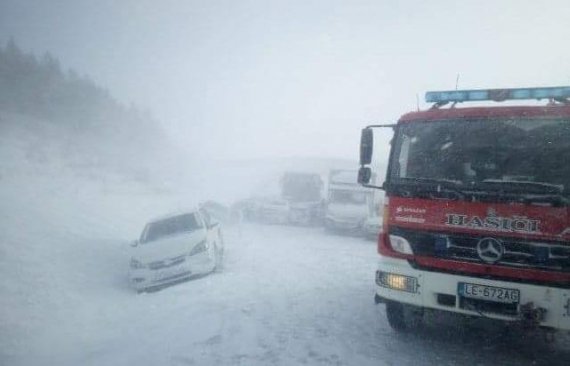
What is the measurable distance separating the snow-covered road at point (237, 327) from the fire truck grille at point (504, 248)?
137cm

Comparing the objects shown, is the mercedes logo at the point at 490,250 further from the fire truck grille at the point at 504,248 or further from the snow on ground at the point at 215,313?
the snow on ground at the point at 215,313

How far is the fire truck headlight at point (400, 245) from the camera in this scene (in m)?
4.93

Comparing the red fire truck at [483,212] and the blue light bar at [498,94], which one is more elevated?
the blue light bar at [498,94]

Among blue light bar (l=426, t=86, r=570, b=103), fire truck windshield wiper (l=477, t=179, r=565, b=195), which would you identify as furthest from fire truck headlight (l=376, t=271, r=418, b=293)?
blue light bar (l=426, t=86, r=570, b=103)

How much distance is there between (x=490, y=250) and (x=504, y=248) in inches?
5.6

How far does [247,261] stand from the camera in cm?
1175

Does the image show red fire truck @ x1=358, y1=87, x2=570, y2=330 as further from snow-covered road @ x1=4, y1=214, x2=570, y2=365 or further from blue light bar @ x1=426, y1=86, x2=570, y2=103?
snow-covered road @ x1=4, y1=214, x2=570, y2=365

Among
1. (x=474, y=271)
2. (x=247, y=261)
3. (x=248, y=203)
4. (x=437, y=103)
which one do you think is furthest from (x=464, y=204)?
(x=248, y=203)

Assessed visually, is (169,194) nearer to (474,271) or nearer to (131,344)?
(131,344)

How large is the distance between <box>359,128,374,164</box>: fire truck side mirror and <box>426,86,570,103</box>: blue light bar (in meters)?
0.95

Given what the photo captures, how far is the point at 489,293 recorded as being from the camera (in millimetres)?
4406

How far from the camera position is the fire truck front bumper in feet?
13.6

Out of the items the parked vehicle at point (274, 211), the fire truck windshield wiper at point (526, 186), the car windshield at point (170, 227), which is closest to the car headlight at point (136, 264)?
the car windshield at point (170, 227)

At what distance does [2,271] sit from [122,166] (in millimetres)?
29456
